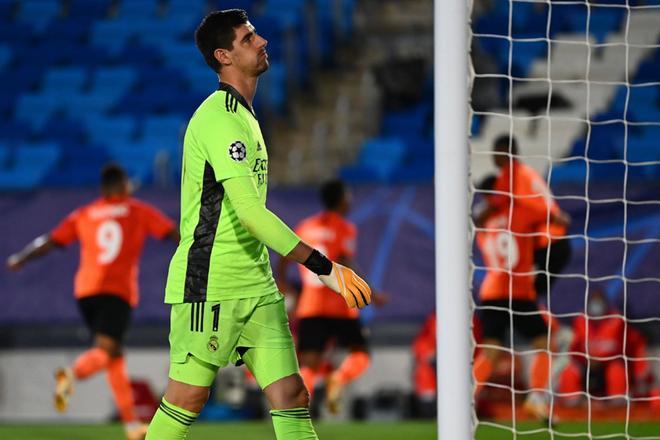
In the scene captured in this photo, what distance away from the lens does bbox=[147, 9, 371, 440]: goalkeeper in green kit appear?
154 inches

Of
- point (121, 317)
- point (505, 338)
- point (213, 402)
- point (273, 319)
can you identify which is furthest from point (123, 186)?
point (273, 319)

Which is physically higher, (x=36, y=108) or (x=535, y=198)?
(x=36, y=108)

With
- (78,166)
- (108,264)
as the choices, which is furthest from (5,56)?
(108,264)

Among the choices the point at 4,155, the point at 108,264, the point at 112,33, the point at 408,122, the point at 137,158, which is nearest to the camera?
the point at 108,264

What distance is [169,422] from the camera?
3891 mm

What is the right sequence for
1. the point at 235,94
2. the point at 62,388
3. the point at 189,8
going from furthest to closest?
the point at 189,8
the point at 62,388
the point at 235,94

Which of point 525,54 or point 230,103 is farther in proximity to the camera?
point 525,54

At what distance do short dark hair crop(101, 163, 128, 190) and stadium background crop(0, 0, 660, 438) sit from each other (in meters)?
1.91

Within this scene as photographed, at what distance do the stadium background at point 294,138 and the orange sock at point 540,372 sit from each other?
4.88 ft

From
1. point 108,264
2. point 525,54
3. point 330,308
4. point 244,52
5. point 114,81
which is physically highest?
point 525,54

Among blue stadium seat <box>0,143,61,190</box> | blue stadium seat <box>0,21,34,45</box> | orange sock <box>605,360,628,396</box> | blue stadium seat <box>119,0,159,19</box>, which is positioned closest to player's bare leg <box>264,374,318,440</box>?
orange sock <box>605,360,628,396</box>

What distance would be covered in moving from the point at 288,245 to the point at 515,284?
13.3 ft

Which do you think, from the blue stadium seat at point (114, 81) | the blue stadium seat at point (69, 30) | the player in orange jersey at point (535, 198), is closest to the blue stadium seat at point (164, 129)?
the blue stadium seat at point (114, 81)

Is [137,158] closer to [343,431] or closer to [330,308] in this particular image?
[330,308]
